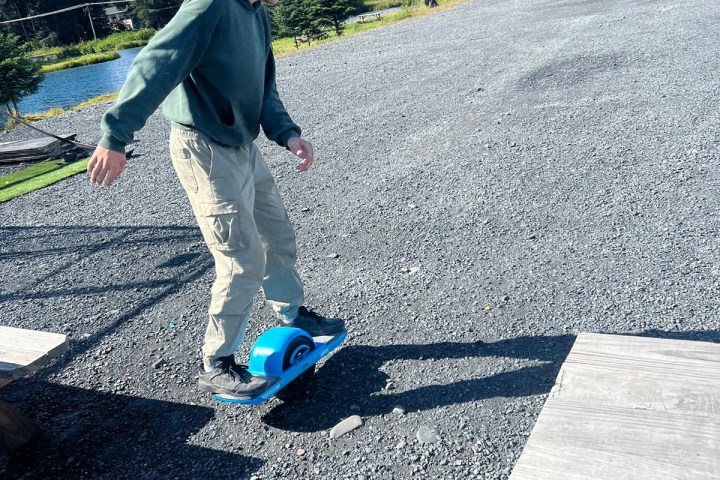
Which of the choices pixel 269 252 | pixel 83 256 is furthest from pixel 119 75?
pixel 269 252

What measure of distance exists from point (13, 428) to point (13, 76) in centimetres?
1486

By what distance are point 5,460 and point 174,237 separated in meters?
2.91

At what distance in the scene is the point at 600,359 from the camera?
226 centimetres

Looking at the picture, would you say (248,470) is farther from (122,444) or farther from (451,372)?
(451,372)

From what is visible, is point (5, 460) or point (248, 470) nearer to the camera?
point (248, 470)

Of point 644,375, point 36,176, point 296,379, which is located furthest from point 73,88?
point 644,375

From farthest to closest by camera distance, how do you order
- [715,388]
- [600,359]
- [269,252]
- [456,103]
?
[456,103] → [269,252] → [600,359] → [715,388]

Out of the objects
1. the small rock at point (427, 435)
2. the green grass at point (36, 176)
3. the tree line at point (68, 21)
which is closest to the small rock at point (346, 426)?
the small rock at point (427, 435)

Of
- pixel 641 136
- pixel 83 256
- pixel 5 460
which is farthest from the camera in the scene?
pixel 641 136

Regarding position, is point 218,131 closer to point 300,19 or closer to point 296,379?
point 296,379

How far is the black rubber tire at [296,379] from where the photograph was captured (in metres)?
3.35

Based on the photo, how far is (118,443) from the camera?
10.8 ft

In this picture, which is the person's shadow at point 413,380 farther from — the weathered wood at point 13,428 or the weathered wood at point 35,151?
the weathered wood at point 35,151

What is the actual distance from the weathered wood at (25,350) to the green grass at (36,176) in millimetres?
5220
